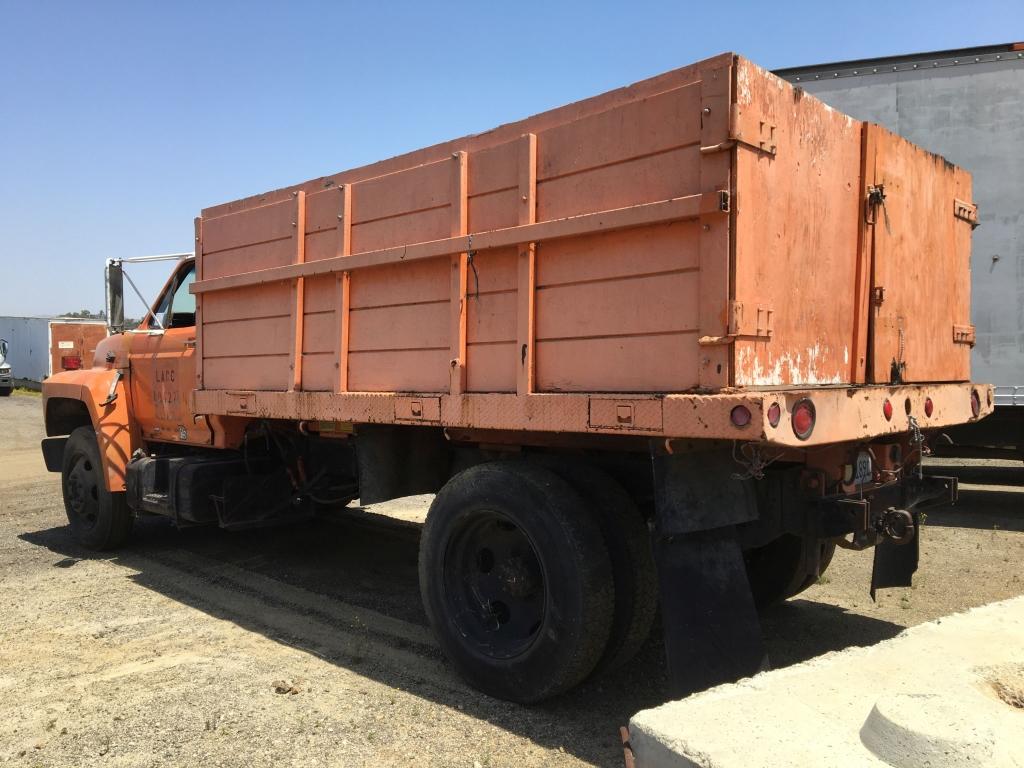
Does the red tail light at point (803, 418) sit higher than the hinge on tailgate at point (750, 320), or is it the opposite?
the hinge on tailgate at point (750, 320)

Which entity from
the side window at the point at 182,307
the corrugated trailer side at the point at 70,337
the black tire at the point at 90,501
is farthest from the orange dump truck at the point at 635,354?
the corrugated trailer side at the point at 70,337

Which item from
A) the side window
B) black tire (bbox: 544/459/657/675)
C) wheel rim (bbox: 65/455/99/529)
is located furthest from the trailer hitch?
wheel rim (bbox: 65/455/99/529)

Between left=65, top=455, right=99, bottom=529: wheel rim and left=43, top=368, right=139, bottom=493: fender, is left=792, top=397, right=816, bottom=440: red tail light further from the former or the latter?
left=65, top=455, right=99, bottom=529: wheel rim

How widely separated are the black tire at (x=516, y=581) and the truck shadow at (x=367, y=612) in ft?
0.65

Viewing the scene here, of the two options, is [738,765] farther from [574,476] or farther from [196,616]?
[196,616]

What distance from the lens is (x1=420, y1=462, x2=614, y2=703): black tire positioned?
3441 mm

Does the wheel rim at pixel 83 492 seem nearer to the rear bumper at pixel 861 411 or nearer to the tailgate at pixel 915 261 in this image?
the rear bumper at pixel 861 411

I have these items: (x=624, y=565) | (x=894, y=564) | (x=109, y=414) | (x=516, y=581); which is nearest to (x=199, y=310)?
(x=109, y=414)

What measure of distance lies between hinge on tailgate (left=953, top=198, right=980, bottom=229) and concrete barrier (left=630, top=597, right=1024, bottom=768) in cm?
245

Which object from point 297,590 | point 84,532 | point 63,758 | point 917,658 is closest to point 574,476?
point 917,658

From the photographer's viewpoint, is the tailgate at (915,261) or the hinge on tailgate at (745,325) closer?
the hinge on tailgate at (745,325)

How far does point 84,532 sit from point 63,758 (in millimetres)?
4163

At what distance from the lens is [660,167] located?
3287 millimetres

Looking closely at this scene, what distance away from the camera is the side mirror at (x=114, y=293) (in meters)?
6.78
